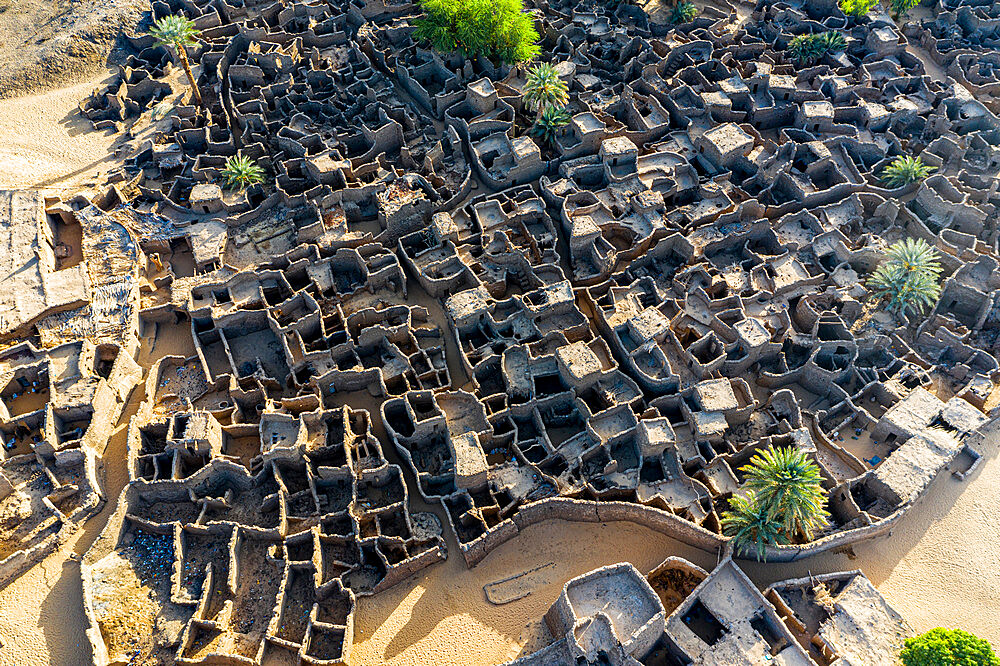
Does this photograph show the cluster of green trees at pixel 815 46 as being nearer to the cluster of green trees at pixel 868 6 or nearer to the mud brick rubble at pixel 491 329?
the mud brick rubble at pixel 491 329

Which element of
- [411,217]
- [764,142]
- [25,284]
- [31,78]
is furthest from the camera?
[31,78]

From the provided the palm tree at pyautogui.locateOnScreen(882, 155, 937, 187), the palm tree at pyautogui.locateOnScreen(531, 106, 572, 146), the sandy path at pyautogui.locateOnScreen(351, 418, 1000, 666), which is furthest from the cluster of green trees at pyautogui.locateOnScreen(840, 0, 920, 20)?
the sandy path at pyautogui.locateOnScreen(351, 418, 1000, 666)

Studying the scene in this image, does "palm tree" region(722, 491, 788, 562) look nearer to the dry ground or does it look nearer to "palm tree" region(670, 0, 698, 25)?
"palm tree" region(670, 0, 698, 25)

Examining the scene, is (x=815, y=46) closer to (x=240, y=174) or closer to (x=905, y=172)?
(x=905, y=172)

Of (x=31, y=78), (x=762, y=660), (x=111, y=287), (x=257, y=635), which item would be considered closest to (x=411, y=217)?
(x=111, y=287)

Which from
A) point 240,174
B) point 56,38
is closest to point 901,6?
point 240,174

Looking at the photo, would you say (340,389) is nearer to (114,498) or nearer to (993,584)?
(114,498)

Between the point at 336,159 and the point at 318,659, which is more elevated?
the point at 336,159
